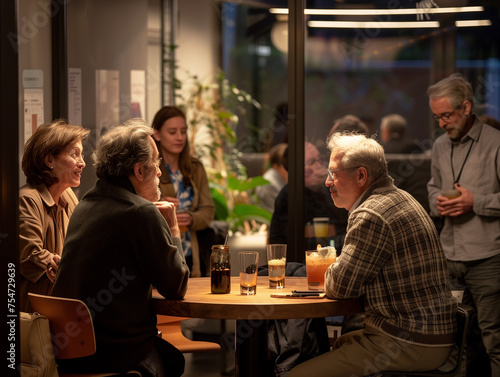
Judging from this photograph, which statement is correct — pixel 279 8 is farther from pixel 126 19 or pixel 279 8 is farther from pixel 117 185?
pixel 117 185

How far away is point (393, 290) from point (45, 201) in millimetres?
1622

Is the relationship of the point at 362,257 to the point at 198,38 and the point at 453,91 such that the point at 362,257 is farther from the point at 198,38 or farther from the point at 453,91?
the point at 198,38

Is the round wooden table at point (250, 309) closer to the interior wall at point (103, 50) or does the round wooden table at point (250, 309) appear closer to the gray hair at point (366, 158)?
the gray hair at point (366, 158)

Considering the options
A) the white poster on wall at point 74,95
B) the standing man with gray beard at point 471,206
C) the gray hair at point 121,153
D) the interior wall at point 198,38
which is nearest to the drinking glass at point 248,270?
the gray hair at point 121,153

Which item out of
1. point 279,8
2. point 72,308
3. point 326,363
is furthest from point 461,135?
point 279,8

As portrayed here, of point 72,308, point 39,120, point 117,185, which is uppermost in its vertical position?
point 39,120

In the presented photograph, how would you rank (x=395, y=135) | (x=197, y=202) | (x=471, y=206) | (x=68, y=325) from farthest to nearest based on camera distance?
(x=395, y=135), (x=197, y=202), (x=471, y=206), (x=68, y=325)

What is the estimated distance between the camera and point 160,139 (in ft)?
16.0

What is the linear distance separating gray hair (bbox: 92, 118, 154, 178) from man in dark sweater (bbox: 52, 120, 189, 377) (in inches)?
0.4

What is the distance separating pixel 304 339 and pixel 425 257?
849 mm

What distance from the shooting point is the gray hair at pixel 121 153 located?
113 inches

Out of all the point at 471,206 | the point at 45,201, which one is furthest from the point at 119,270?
the point at 471,206

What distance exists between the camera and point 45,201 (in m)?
3.36

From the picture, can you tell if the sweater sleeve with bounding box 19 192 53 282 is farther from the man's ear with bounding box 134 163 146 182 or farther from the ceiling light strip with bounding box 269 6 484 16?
the ceiling light strip with bounding box 269 6 484 16
